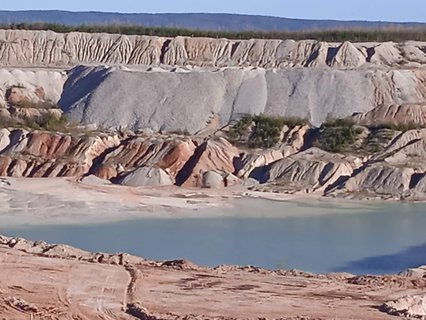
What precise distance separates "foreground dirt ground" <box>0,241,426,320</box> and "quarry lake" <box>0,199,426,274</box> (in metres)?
4.11

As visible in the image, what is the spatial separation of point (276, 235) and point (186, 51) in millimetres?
23596

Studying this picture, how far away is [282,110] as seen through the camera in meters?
38.3

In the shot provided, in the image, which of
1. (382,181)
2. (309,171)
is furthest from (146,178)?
(382,181)

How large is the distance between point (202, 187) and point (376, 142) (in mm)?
6250

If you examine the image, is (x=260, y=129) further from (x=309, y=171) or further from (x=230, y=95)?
(x=309, y=171)

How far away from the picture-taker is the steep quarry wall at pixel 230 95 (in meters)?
38.2

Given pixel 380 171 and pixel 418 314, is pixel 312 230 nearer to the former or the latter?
pixel 380 171

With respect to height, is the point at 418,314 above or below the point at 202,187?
above

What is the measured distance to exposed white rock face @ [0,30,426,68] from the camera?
45.3 metres

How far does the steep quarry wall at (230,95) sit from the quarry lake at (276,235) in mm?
7662

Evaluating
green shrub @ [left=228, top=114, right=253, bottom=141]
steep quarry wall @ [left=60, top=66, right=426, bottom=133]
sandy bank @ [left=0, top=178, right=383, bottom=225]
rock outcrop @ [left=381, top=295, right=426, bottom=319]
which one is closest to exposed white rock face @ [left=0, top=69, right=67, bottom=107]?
steep quarry wall @ [left=60, top=66, right=426, bottom=133]

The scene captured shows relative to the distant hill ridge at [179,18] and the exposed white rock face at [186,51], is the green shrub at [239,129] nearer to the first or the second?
the exposed white rock face at [186,51]

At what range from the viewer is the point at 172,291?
15.7 meters

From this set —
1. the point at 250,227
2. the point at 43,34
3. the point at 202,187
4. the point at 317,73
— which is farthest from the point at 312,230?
the point at 43,34
